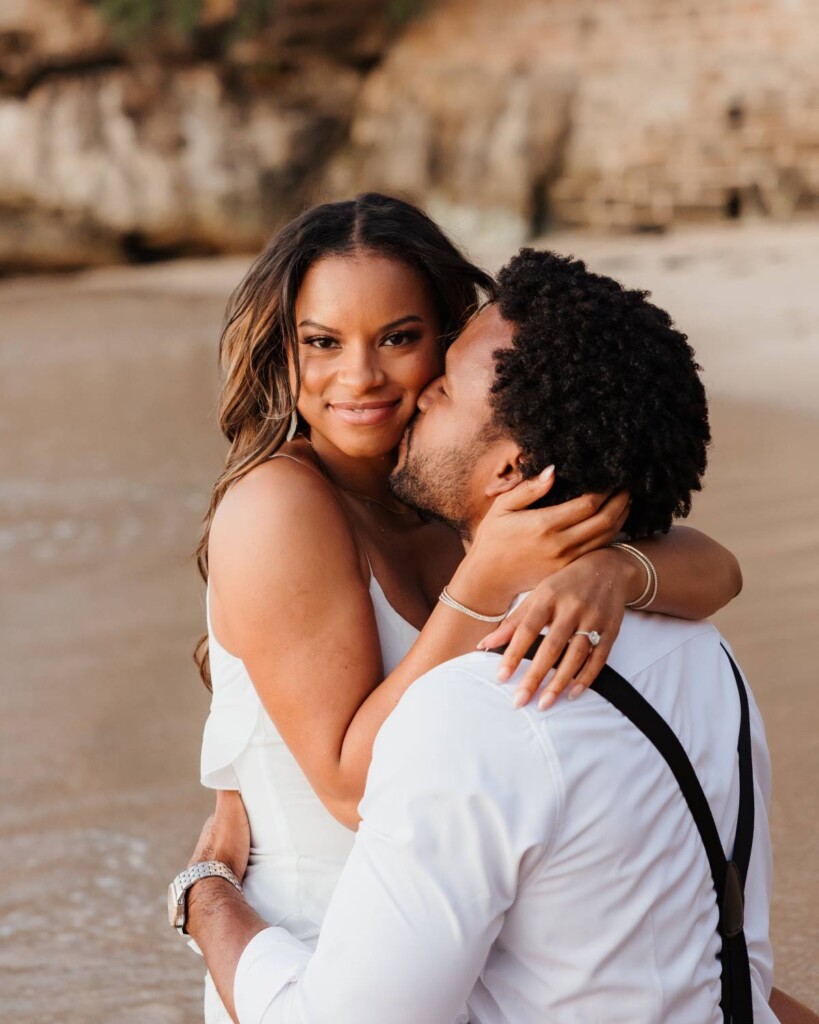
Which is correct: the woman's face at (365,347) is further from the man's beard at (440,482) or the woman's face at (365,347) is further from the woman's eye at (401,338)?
the man's beard at (440,482)

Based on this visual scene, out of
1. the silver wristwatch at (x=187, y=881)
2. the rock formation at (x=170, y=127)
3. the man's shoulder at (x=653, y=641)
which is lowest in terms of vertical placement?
the rock formation at (x=170, y=127)

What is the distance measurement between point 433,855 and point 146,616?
468cm

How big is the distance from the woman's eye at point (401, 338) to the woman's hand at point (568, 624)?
2.46ft

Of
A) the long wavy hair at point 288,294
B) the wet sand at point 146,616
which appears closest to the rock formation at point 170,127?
the wet sand at point 146,616

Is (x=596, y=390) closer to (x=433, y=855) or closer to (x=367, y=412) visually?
(x=433, y=855)

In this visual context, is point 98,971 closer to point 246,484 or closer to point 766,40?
point 246,484

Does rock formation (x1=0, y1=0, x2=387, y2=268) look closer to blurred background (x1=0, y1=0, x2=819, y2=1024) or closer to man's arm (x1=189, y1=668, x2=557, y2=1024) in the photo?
blurred background (x1=0, y1=0, x2=819, y2=1024)

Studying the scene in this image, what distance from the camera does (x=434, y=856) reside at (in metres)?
1.42

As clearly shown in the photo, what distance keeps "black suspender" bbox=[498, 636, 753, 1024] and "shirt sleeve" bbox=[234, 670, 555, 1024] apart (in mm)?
144

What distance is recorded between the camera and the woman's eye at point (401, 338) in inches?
93.7

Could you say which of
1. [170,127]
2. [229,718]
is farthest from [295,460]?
[170,127]

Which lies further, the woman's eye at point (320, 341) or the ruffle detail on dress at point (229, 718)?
the woman's eye at point (320, 341)

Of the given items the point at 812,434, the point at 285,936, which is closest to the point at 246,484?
the point at 285,936

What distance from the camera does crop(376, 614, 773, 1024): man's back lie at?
143cm
